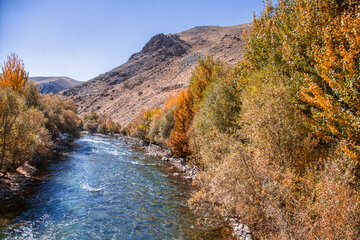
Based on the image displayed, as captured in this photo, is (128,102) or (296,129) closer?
(296,129)

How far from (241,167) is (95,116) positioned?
114 m

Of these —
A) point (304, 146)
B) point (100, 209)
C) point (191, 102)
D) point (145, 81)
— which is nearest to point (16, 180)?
point (100, 209)

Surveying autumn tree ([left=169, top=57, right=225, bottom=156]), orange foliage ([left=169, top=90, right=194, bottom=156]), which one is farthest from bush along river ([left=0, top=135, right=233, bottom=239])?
autumn tree ([left=169, top=57, right=225, bottom=156])

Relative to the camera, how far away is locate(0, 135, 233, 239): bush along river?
40.8ft

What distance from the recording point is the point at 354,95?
914 cm

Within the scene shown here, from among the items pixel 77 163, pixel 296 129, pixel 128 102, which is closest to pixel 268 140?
pixel 296 129

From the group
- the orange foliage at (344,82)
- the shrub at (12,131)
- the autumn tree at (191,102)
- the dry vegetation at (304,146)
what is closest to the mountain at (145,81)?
the autumn tree at (191,102)

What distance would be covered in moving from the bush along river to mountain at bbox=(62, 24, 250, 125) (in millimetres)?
73577

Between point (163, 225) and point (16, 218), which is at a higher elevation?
point (16, 218)

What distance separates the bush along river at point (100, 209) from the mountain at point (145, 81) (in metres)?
73.6

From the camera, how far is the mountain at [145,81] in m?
110

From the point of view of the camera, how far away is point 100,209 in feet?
50.9

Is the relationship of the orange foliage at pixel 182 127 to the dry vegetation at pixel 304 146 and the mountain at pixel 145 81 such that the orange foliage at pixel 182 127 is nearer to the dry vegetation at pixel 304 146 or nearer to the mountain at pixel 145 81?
the dry vegetation at pixel 304 146

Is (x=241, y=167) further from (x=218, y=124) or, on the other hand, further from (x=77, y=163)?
(x=77, y=163)
